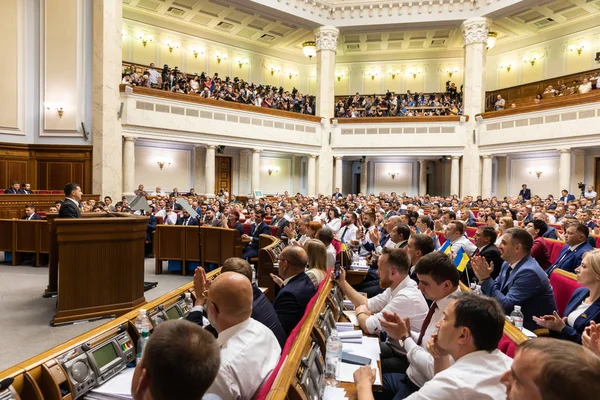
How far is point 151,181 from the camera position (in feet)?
56.1

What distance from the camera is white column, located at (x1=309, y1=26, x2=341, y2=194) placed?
1942cm

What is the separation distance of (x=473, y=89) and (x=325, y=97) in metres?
6.60

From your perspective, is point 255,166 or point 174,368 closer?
point 174,368

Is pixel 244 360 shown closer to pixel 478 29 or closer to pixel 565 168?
pixel 565 168

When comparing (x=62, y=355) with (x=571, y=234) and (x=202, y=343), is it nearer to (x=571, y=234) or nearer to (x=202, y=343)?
(x=202, y=343)

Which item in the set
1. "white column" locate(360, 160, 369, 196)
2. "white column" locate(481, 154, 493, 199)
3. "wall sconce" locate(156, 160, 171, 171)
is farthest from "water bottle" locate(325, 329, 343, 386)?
"white column" locate(360, 160, 369, 196)

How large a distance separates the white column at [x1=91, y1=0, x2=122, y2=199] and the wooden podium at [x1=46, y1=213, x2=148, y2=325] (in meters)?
9.23

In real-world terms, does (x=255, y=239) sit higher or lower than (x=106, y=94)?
lower

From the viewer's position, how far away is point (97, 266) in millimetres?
4855

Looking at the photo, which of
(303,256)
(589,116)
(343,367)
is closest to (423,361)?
(343,367)

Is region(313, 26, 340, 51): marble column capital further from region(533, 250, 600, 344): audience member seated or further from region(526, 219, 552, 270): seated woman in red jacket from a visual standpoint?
region(533, 250, 600, 344): audience member seated

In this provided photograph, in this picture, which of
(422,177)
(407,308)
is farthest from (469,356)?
(422,177)

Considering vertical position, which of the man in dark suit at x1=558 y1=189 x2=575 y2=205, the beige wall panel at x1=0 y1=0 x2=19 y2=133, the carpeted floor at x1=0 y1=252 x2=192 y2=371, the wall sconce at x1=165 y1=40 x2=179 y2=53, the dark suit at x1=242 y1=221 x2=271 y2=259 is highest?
the wall sconce at x1=165 y1=40 x2=179 y2=53

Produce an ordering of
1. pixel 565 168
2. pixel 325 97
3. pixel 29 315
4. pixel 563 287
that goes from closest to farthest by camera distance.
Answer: pixel 563 287, pixel 29 315, pixel 565 168, pixel 325 97
